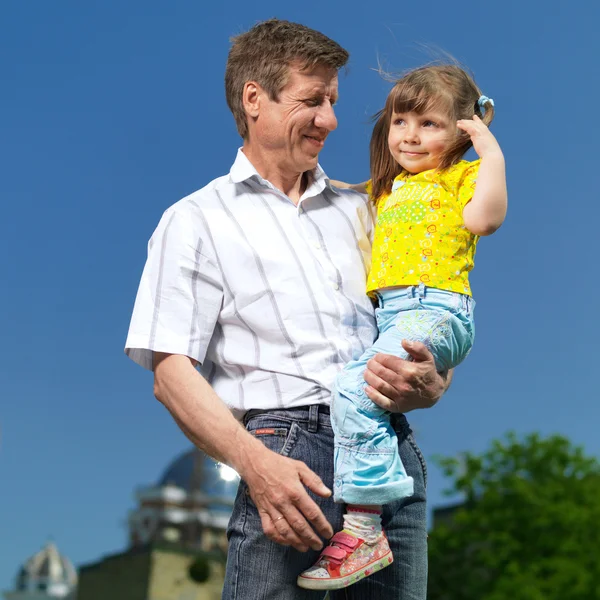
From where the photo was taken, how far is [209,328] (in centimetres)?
431

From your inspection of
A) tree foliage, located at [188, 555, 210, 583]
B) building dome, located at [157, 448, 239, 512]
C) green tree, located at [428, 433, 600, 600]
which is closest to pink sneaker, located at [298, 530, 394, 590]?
green tree, located at [428, 433, 600, 600]

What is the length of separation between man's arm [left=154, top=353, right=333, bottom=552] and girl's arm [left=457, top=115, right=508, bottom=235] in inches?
49.1

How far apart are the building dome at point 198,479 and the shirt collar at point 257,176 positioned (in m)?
42.4

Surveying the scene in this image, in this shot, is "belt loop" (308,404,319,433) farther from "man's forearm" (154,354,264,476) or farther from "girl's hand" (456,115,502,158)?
"girl's hand" (456,115,502,158)

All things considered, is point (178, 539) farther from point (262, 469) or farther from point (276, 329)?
point (262, 469)

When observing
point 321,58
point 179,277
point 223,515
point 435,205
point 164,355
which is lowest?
point 164,355

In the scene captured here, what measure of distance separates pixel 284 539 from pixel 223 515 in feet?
156

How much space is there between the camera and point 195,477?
165 ft

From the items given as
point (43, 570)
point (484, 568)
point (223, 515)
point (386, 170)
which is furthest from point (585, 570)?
point (43, 570)

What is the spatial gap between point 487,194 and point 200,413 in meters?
1.44

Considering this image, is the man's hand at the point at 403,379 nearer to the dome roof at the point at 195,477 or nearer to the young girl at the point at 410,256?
the young girl at the point at 410,256

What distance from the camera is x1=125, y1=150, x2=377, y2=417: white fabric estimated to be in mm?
4223

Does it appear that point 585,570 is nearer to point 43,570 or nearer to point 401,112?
point 401,112

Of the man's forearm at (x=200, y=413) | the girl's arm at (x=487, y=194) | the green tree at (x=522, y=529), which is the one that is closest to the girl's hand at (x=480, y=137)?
the girl's arm at (x=487, y=194)
